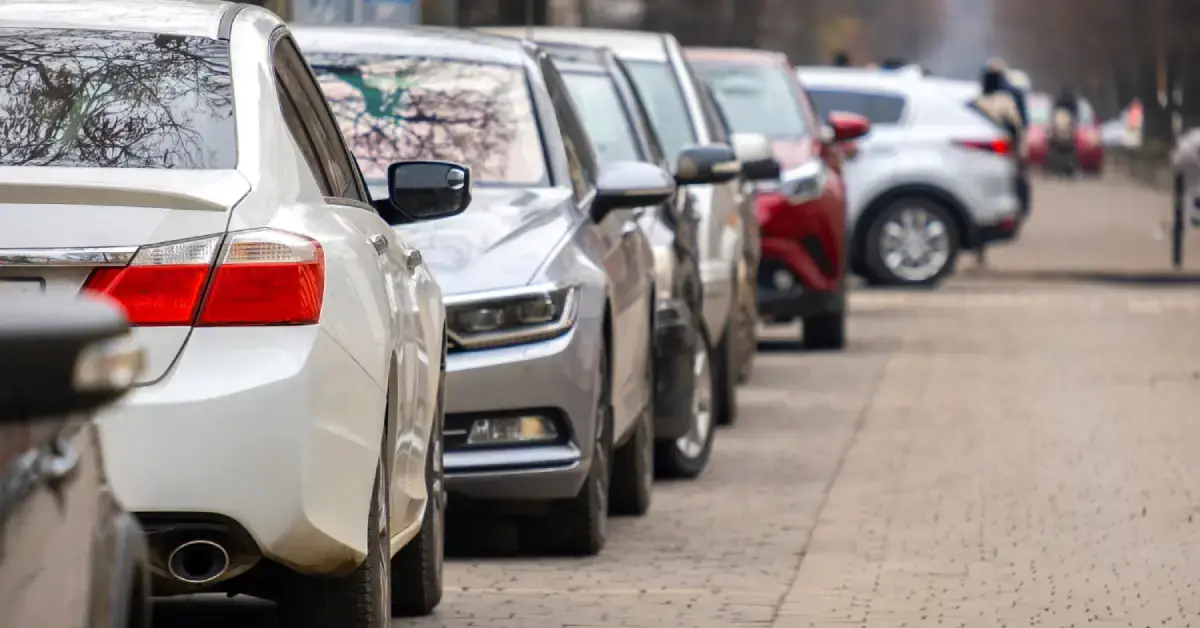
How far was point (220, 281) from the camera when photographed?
5.32 m

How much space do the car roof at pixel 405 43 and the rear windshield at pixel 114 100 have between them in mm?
3669

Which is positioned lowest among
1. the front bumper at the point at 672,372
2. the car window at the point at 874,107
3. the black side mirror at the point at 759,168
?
the car window at the point at 874,107

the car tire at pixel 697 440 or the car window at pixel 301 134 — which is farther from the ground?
the car window at pixel 301 134

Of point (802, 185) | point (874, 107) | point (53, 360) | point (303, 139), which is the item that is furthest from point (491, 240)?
point (874, 107)

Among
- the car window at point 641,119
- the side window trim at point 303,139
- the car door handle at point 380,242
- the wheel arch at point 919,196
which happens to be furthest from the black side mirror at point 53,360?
the wheel arch at point 919,196

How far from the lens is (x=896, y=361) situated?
58.4 feet

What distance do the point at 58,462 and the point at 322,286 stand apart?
2169 millimetres

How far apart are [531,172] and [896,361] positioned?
8650mm

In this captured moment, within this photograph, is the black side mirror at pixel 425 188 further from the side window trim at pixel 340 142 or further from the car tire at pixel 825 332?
the car tire at pixel 825 332

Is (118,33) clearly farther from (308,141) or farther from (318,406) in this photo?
(318,406)

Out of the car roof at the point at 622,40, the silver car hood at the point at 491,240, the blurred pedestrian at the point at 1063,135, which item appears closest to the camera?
the silver car hood at the point at 491,240

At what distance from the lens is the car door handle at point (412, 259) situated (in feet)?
22.3

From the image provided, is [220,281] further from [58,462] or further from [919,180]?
[919,180]

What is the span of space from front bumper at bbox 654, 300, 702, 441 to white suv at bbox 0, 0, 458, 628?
4351 mm
